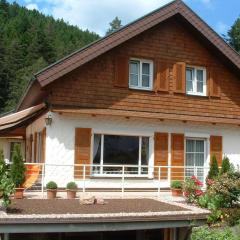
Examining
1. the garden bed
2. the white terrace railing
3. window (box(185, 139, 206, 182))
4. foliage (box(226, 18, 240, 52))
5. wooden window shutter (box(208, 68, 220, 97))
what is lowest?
the garden bed

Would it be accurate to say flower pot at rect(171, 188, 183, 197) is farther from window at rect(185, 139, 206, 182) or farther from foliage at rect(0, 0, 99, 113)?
foliage at rect(0, 0, 99, 113)

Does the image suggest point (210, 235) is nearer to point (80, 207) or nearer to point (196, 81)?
point (80, 207)

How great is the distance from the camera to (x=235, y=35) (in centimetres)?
6153

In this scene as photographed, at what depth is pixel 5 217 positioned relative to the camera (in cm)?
1082

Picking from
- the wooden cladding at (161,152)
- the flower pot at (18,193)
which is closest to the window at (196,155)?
the wooden cladding at (161,152)

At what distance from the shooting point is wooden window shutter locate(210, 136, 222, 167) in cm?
2002

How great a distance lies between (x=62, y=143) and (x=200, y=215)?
675 cm

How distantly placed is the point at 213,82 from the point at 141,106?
3.65 metres

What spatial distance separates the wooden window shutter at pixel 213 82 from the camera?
20297 millimetres

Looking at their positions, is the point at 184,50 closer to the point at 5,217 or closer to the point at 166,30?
the point at 166,30

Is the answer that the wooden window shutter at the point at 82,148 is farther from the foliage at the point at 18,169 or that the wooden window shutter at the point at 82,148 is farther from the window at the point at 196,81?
the window at the point at 196,81

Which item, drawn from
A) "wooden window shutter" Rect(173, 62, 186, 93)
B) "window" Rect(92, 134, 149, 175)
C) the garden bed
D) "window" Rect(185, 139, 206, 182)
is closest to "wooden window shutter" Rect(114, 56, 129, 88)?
"window" Rect(92, 134, 149, 175)

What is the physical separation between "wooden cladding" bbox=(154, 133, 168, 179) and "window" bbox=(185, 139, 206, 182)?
3.97 ft

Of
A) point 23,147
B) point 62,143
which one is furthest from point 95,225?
point 23,147
